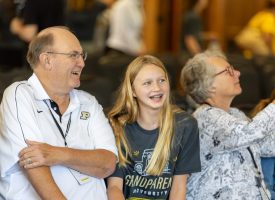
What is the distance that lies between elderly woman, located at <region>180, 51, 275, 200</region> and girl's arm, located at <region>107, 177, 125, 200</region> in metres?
0.42

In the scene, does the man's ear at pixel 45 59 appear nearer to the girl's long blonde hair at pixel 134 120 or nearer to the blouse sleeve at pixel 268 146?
the girl's long blonde hair at pixel 134 120

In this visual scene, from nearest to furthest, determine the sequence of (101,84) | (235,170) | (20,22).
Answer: (235,170)
(101,84)
(20,22)

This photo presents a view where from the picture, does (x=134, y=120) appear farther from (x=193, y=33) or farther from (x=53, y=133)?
(x=193, y=33)

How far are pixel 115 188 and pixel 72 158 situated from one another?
37 cm

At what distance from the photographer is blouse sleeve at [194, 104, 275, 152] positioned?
3707 mm

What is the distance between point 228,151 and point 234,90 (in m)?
0.34

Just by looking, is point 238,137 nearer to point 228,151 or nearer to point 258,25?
point 228,151

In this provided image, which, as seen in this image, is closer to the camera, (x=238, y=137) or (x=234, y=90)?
(x=238, y=137)

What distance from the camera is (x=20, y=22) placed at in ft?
22.5

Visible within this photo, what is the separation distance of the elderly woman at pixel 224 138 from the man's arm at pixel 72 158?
1.85 ft

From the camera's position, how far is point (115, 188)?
146 inches

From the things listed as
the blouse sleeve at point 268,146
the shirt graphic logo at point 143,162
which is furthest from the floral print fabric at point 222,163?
the shirt graphic logo at point 143,162

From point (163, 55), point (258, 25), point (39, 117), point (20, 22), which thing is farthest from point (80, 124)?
point (258, 25)

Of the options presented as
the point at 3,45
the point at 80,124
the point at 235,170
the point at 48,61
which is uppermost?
the point at 48,61
